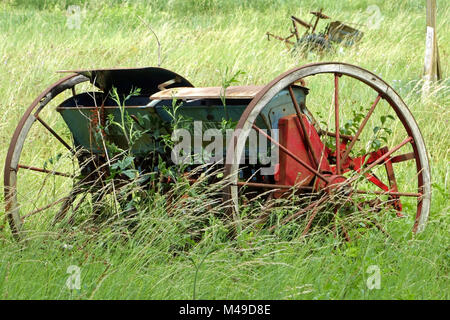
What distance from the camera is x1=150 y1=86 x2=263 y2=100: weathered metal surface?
400 centimetres

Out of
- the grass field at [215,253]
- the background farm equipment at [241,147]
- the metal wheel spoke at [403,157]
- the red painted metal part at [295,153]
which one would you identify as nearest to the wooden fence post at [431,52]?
the grass field at [215,253]

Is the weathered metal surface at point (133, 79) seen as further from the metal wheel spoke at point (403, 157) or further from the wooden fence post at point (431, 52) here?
the wooden fence post at point (431, 52)

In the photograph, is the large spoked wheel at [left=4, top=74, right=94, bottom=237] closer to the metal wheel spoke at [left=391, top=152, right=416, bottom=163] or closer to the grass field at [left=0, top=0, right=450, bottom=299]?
the grass field at [left=0, top=0, right=450, bottom=299]

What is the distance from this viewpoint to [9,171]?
14.2ft

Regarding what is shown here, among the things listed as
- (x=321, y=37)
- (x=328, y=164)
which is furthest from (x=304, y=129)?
(x=321, y=37)

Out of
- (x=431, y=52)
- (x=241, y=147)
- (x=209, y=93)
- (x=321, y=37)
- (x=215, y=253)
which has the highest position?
(x=321, y=37)

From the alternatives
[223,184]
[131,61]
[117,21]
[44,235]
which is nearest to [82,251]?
[44,235]

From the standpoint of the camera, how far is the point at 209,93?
4.11 meters

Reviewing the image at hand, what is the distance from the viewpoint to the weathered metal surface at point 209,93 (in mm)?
3997

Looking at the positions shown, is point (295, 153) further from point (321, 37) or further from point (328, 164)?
point (321, 37)

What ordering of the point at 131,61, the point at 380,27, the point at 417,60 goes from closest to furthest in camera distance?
the point at 131,61 < the point at 417,60 < the point at 380,27

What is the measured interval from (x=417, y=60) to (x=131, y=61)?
3.93 metres

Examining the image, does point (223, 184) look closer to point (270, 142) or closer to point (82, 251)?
point (270, 142)
